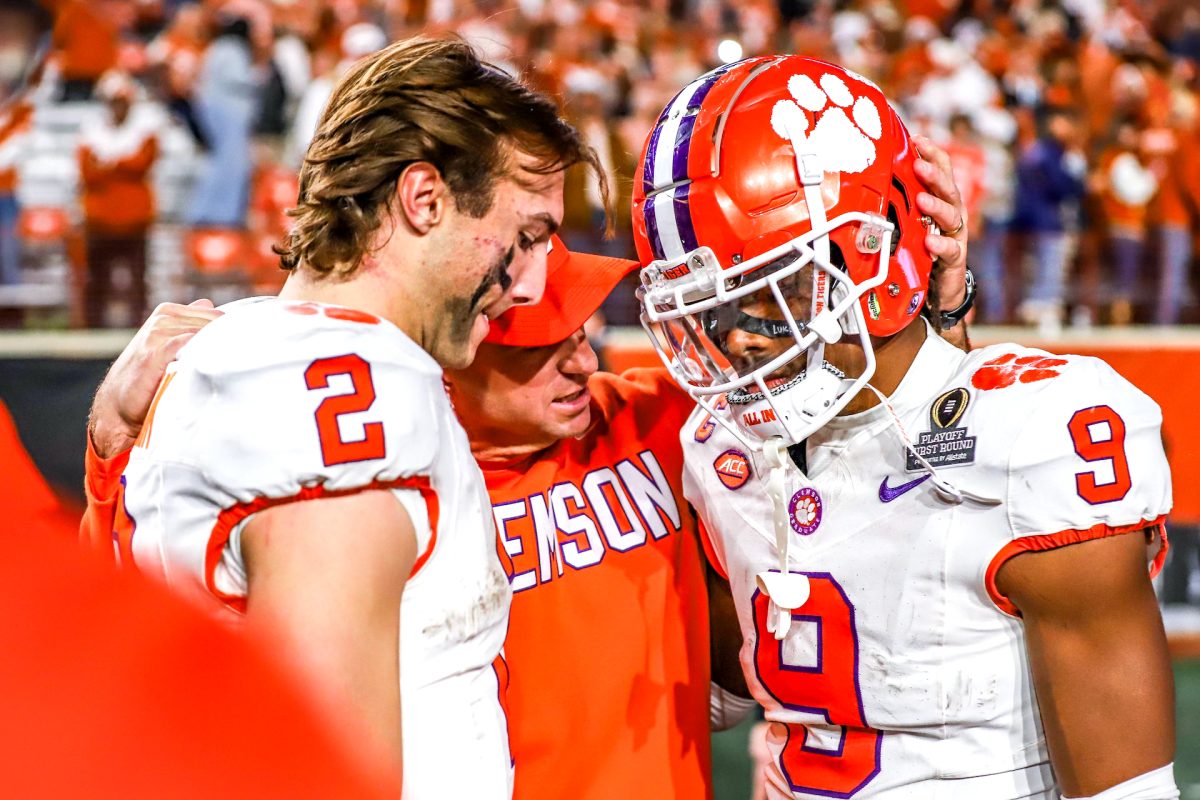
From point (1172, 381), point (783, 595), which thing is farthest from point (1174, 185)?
point (783, 595)

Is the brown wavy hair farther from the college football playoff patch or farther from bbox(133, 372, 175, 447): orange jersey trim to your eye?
the college football playoff patch

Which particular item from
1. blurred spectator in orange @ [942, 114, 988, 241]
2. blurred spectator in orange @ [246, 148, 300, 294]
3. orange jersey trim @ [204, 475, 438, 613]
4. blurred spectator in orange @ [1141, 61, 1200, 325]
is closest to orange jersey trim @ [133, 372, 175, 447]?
orange jersey trim @ [204, 475, 438, 613]

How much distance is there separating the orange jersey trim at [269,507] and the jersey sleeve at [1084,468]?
31.9 inches

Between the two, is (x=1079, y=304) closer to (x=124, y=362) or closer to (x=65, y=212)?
(x=65, y=212)

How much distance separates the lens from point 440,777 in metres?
1.69

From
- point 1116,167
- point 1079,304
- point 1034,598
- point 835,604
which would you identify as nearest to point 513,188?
point 835,604

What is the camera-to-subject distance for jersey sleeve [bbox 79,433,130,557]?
189cm

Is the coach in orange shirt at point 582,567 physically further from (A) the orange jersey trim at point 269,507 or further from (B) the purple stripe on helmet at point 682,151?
(A) the orange jersey trim at point 269,507

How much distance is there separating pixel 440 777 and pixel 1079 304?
6749 mm

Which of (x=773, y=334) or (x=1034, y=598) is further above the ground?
(x=773, y=334)

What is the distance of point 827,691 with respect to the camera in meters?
2.02

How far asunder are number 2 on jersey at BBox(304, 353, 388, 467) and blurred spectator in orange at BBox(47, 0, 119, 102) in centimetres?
751

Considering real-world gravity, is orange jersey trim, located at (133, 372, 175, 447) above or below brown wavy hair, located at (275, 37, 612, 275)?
below

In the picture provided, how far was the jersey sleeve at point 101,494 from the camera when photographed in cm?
189
